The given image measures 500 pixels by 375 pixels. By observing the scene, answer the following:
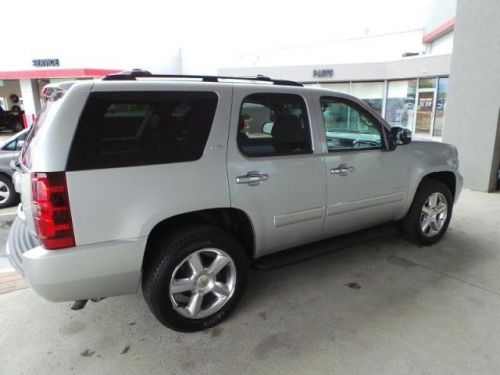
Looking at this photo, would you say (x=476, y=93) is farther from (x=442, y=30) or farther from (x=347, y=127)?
(x=442, y=30)

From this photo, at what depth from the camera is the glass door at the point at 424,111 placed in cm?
1805

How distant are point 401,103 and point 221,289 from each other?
19641 millimetres

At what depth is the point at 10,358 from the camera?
2637 millimetres

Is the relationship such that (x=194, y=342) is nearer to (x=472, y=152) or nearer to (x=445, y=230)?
(x=445, y=230)

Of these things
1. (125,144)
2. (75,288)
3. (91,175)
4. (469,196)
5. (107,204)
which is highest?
(125,144)

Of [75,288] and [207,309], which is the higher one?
[75,288]

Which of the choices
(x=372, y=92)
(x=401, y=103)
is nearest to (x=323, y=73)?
(x=372, y=92)

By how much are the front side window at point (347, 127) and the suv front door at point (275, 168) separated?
31 centimetres

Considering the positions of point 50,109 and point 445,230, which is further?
point 445,230

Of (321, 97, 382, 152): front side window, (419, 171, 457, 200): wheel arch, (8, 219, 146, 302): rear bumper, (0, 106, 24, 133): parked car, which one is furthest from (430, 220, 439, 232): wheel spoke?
(0, 106, 24, 133): parked car

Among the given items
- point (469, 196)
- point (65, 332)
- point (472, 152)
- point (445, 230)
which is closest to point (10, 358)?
point (65, 332)

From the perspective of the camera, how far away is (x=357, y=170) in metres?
3.61

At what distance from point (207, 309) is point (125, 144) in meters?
1.43

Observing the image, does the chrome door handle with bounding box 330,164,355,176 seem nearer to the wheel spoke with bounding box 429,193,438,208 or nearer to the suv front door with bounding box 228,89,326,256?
the suv front door with bounding box 228,89,326,256
